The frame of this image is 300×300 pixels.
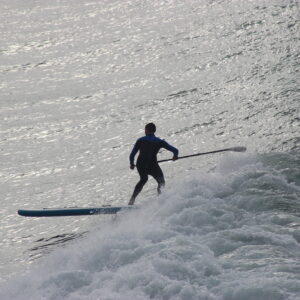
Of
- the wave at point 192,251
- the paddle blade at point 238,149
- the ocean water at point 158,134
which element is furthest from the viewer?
the paddle blade at point 238,149

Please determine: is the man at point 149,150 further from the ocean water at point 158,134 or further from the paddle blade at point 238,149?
the paddle blade at point 238,149

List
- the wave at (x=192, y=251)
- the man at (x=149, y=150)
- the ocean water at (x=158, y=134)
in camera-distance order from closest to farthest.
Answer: the wave at (x=192, y=251) → the ocean water at (x=158, y=134) → the man at (x=149, y=150)

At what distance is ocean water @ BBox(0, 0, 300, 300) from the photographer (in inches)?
597

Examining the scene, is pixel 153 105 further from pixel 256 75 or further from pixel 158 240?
pixel 158 240

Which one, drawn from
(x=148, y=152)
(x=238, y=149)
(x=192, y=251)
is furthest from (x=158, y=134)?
(x=192, y=251)

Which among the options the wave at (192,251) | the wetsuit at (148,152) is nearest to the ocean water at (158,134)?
the wave at (192,251)

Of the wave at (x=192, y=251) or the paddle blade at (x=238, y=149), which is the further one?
the paddle blade at (x=238, y=149)

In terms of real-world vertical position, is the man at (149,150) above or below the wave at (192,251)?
above

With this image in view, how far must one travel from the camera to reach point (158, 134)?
27.1m

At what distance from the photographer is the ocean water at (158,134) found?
49.7ft

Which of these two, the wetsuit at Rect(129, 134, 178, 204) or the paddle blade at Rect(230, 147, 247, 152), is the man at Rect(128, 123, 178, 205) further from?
the paddle blade at Rect(230, 147, 247, 152)

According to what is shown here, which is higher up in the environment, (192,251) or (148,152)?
(148,152)

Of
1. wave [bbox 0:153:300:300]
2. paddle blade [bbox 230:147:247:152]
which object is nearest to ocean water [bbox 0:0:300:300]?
wave [bbox 0:153:300:300]

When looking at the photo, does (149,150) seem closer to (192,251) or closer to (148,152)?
(148,152)
